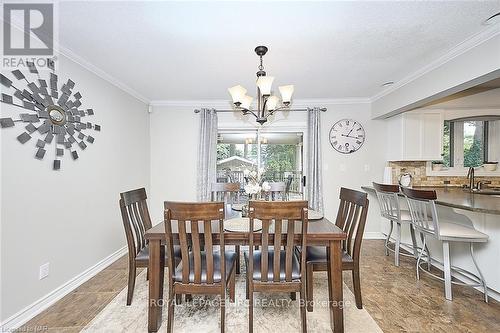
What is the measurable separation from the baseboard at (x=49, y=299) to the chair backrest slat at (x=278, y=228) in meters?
1.90

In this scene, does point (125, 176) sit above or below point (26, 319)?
above

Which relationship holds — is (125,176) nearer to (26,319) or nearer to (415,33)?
(26,319)

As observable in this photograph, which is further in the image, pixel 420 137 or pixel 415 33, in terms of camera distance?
pixel 420 137

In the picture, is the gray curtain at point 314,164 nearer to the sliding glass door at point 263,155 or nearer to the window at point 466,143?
the sliding glass door at point 263,155

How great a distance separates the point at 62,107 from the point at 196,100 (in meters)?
2.23

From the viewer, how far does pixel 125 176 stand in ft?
11.8

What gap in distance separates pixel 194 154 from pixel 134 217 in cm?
226

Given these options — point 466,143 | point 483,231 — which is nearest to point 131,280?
point 483,231

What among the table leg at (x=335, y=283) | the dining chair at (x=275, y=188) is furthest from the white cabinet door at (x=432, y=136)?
the table leg at (x=335, y=283)

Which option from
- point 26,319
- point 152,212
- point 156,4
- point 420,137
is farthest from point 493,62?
point 152,212

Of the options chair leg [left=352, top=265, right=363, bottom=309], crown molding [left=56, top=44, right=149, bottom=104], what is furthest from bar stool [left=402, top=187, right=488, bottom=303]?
crown molding [left=56, top=44, right=149, bottom=104]

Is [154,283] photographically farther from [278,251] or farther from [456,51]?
[456,51]

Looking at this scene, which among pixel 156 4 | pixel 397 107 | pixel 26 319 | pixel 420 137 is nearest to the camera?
pixel 156 4

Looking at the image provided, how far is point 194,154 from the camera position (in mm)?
4445
